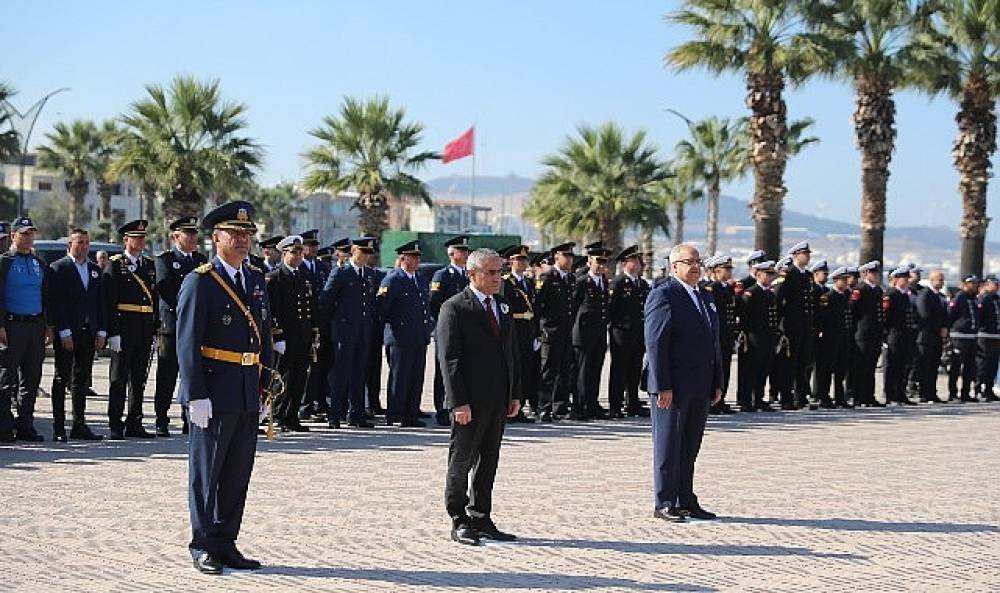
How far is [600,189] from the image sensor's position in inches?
1688

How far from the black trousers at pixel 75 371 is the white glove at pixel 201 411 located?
5.91 m

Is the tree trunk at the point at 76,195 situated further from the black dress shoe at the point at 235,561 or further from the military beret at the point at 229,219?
the black dress shoe at the point at 235,561

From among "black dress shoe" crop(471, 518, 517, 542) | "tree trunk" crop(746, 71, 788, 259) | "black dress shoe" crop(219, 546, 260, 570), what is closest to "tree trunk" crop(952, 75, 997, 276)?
"tree trunk" crop(746, 71, 788, 259)

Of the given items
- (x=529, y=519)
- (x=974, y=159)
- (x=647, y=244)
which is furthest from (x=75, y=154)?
(x=529, y=519)

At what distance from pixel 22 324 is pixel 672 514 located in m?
6.63

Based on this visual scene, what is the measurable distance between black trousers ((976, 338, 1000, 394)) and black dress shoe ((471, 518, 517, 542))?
15328mm

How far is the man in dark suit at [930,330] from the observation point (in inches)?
854

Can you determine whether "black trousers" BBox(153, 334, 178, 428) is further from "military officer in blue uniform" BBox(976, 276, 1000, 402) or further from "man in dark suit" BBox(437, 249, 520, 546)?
"military officer in blue uniform" BBox(976, 276, 1000, 402)

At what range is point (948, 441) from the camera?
15.7m

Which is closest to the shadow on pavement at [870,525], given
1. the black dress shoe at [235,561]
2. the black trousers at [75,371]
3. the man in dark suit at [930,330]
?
the black dress shoe at [235,561]

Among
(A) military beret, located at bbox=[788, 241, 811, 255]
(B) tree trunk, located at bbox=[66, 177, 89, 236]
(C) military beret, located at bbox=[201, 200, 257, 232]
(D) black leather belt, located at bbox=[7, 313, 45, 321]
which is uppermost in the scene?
(B) tree trunk, located at bbox=[66, 177, 89, 236]

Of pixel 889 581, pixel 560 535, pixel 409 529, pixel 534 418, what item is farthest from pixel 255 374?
pixel 534 418

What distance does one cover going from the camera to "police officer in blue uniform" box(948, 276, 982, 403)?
22281 mm

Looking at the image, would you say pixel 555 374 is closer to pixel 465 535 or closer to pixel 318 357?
pixel 318 357
